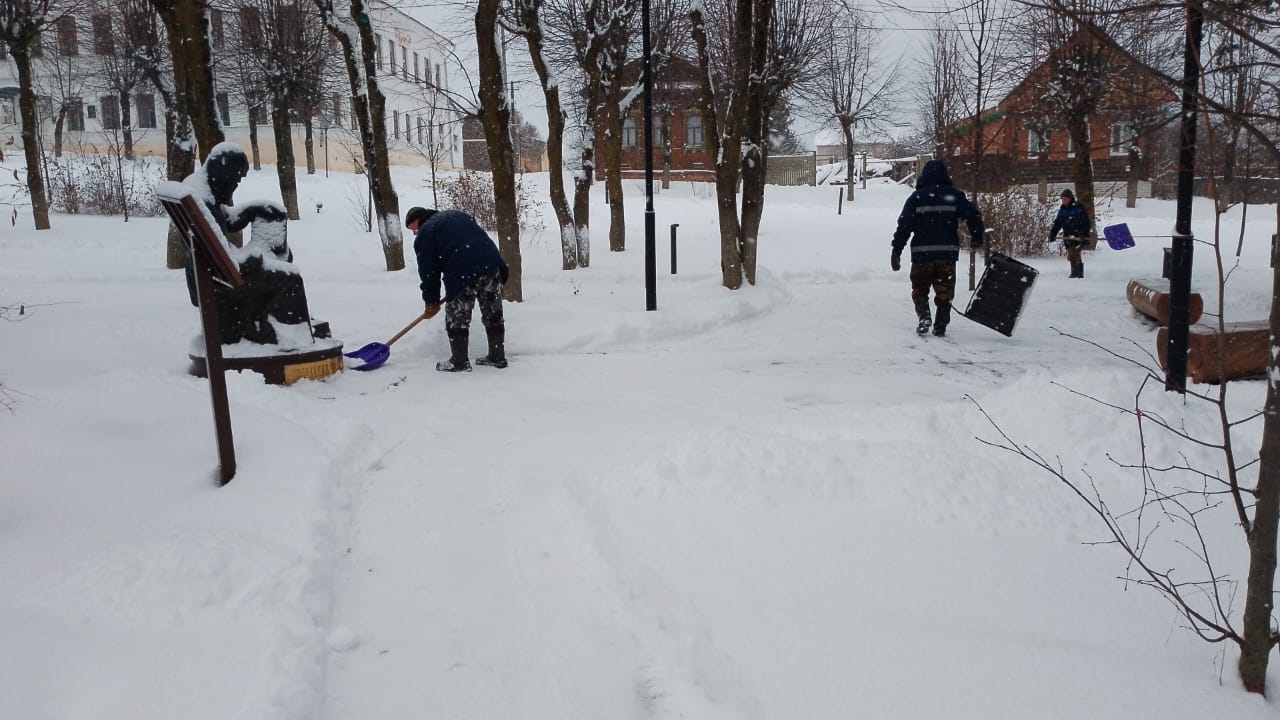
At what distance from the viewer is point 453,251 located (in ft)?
26.9

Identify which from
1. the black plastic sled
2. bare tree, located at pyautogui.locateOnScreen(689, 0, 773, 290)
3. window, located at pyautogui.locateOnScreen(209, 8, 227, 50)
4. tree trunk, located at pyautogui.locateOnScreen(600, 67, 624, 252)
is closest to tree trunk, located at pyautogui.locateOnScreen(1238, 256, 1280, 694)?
the black plastic sled

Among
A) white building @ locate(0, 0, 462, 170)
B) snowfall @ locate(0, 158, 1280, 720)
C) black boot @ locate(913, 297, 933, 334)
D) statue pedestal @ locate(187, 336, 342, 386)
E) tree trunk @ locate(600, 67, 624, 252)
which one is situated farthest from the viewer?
white building @ locate(0, 0, 462, 170)

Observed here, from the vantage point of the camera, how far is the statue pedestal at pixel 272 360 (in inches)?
291

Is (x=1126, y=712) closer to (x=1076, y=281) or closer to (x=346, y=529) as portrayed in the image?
(x=346, y=529)

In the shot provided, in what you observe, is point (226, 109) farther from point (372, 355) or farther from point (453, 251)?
point (453, 251)

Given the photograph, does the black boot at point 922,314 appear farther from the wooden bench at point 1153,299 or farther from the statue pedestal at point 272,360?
the statue pedestal at point 272,360

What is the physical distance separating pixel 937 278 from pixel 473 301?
499 cm

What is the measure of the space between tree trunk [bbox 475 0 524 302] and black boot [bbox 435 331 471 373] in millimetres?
1992

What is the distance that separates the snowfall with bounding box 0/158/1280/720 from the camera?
2.99m

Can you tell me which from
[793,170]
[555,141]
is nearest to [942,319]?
[555,141]

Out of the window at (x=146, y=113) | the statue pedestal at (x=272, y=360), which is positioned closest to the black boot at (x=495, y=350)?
the statue pedestal at (x=272, y=360)

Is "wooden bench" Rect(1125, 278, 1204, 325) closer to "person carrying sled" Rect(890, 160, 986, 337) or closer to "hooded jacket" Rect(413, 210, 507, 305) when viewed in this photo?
"person carrying sled" Rect(890, 160, 986, 337)

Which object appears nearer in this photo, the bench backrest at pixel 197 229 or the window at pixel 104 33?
the bench backrest at pixel 197 229

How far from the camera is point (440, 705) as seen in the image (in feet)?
10.1
